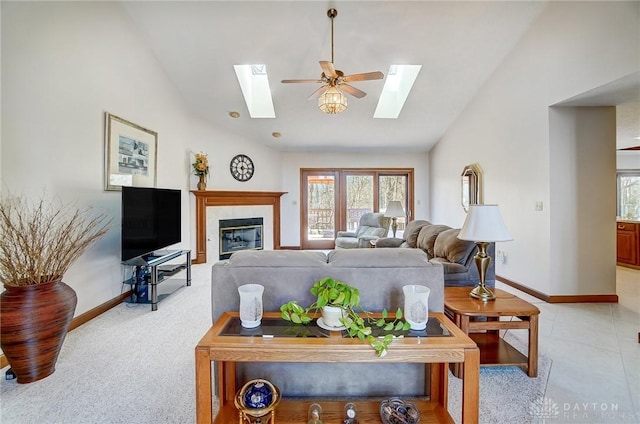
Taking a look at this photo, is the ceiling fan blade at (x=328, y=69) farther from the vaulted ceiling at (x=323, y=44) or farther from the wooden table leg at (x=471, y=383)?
the wooden table leg at (x=471, y=383)

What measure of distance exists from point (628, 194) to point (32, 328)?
385 inches

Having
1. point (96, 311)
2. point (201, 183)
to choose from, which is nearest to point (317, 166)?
point (201, 183)

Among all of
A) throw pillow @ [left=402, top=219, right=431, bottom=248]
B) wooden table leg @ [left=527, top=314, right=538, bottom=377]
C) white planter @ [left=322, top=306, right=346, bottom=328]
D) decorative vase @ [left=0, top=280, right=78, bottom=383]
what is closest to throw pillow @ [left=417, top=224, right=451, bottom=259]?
throw pillow @ [left=402, top=219, right=431, bottom=248]

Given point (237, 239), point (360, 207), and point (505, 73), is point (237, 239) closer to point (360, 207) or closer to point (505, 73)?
point (360, 207)

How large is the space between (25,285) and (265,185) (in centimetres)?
512

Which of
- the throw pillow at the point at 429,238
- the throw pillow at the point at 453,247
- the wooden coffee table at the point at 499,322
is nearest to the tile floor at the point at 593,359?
the wooden coffee table at the point at 499,322

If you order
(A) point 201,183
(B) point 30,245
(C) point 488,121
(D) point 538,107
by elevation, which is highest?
(C) point 488,121

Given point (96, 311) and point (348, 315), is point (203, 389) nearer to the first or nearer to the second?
point (348, 315)

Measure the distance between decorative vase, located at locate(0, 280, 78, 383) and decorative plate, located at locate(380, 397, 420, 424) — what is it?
2.20 metres

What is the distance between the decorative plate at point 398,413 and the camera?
139 centimetres

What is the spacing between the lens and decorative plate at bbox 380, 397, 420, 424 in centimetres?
139

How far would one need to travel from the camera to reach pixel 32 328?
2.00 metres

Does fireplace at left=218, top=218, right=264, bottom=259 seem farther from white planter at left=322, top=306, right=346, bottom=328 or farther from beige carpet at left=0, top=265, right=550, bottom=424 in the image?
white planter at left=322, top=306, right=346, bottom=328

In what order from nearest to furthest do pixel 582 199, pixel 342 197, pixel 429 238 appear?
pixel 582 199, pixel 429 238, pixel 342 197
